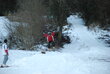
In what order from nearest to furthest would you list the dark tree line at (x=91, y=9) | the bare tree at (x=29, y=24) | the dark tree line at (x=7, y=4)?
the bare tree at (x=29, y=24), the dark tree line at (x=91, y=9), the dark tree line at (x=7, y=4)

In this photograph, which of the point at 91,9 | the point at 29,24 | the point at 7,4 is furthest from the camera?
the point at 7,4

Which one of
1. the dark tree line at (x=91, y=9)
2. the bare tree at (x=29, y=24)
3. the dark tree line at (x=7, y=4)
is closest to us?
the bare tree at (x=29, y=24)

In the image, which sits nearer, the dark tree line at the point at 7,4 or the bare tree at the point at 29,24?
the bare tree at the point at 29,24

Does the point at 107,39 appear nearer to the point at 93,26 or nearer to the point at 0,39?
the point at 93,26

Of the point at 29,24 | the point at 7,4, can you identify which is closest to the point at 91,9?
the point at 7,4

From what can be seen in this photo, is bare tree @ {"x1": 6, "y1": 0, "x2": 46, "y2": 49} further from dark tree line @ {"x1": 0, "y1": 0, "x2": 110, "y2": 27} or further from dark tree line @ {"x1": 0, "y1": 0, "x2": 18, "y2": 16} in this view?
dark tree line @ {"x1": 0, "y1": 0, "x2": 18, "y2": 16}

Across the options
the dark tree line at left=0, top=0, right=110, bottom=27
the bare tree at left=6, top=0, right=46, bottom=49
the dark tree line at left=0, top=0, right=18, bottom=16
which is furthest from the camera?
the dark tree line at left=0, top=0, right=18, bottom=16

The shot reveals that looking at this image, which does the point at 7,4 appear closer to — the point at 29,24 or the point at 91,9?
the point at 91,9

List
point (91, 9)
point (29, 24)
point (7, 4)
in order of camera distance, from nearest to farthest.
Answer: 1. point (29, 24)
2. point (91, 9)
3. point (7, 4)

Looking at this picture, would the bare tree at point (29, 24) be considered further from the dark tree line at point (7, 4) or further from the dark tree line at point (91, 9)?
the dark tree line at point (7, 4)

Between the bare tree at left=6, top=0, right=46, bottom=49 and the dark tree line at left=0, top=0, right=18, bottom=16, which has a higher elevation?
the dark tree line at left=0, top=0, right=18, bottom=16

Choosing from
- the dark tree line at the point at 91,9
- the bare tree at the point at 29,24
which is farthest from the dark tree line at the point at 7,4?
the bare tree at the point at 29,24

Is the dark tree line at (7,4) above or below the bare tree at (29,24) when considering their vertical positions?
above

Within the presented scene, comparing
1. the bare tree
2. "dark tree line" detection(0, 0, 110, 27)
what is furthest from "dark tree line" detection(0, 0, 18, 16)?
the bare tree
